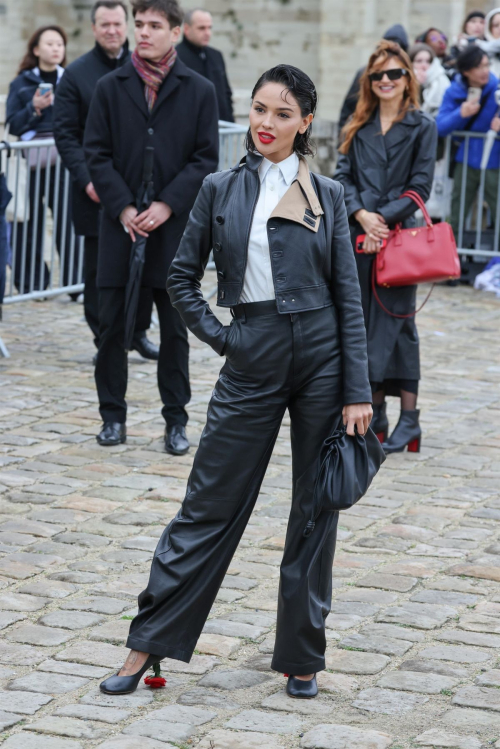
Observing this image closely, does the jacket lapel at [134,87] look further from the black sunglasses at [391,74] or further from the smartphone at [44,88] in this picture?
the smartphone at [44,88]

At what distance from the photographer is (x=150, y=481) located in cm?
641

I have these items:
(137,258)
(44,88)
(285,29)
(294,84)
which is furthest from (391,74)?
(285,29)

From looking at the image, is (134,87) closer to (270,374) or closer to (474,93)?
(270,374)

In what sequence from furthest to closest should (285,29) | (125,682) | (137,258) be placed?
(285,29), (137,258), (125,682)

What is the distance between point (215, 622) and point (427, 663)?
2.62 feet

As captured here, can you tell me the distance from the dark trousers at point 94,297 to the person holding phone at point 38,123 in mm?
1555

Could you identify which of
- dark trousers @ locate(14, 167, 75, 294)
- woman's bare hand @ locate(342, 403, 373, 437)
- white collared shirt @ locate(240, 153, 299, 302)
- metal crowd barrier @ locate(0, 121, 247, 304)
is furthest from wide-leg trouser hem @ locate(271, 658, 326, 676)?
dark trousers @ locate(14, 167, 75, 294)

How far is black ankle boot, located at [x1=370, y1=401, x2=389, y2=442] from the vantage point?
7.07 meters

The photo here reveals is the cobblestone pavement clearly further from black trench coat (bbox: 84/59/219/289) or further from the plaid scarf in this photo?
the plaid scarf

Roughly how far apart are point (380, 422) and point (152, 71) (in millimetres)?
2253

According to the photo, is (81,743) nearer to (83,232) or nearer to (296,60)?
(83,232)

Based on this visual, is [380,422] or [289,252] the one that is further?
Answer: [380,422]

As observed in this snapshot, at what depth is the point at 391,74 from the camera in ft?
21.8

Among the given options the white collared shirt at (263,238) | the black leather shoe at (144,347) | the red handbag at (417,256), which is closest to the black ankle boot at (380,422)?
the red handbag at (417,256)
